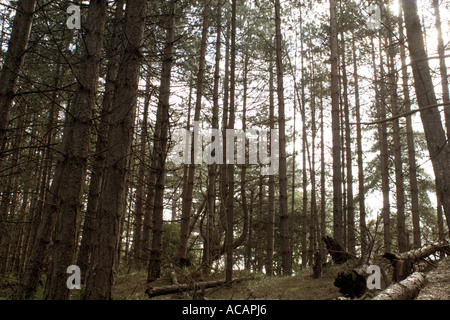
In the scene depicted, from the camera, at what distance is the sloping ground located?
395 centimetres

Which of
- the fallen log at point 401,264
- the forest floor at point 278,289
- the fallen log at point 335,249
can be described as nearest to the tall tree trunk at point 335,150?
the fallen log at point 335,249

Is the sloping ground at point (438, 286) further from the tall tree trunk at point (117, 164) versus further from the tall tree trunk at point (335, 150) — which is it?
the tall tree trunk at point (117, 164)

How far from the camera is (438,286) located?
457 centimetres

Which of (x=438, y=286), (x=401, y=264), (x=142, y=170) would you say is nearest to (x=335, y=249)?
(x=401, y=264)

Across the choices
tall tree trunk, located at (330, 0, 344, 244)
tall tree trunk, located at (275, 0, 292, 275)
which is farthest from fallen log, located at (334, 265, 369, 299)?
tall tree trunk, located at (275, 0, 292, 275)

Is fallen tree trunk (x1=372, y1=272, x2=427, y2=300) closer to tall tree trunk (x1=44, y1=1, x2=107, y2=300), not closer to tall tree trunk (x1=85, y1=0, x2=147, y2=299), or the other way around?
tall tree trunk (x1=85, y1=0, x2=147, y2=299)

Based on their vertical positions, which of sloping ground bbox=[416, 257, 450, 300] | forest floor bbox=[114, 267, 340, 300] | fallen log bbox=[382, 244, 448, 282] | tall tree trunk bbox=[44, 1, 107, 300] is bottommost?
forest floor bbox=[114, 267, 340, 300]

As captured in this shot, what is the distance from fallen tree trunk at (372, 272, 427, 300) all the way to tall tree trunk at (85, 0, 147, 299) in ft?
10.4

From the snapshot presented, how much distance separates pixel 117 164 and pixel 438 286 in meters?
4.94

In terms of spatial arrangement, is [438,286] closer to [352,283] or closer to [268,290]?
[352,283]

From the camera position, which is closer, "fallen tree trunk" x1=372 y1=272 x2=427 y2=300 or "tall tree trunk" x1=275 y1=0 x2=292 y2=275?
"fallen tree trunk" x1=372 y1=272 x2=427 y2=300

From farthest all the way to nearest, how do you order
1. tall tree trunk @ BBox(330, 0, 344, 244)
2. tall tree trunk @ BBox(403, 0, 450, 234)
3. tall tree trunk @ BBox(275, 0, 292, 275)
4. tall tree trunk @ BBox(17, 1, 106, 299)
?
tall tree trunk @ BBox(275, 0, 292, 275) → tall tree trunk @ BBox(330, 0, 344, 244) → tall tree trunk @ BBox(403, 0, 450, 234) → tall tree trunk @ BBox(17, 1, 106, 299)
